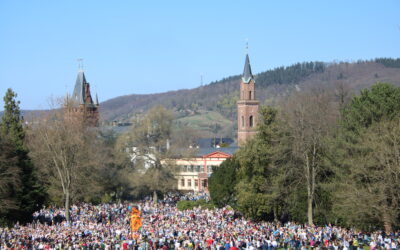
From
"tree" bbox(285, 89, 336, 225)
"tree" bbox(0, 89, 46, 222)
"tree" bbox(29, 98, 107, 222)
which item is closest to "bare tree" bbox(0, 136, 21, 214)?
"tree" bbox(0, 89, 46, 222)

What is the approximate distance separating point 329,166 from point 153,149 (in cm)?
2883

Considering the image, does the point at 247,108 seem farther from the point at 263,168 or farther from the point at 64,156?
the point at 263,168

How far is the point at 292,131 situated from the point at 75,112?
3307cm

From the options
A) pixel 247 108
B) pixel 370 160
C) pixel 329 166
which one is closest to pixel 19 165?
pixel 329 166

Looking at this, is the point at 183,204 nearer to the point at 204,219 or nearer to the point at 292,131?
the point at 204,219

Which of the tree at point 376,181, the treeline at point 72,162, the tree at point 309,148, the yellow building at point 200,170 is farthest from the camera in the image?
the yellow building at point 200,170

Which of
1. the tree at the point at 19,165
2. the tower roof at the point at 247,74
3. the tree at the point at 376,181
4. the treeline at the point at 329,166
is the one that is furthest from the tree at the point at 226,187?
the tower roof at the point at 247,74

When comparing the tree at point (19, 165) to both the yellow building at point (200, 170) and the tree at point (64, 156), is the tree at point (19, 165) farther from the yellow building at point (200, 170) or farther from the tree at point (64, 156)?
the yellow building at point (200, 170)

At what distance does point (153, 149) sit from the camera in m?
73.2

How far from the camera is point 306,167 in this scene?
50.3m

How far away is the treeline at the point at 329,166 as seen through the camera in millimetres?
40750

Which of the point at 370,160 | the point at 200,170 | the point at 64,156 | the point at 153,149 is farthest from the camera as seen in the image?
the point at 200,170

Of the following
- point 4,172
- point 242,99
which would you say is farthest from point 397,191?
point 242,99

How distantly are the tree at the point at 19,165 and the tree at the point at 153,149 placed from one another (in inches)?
619
